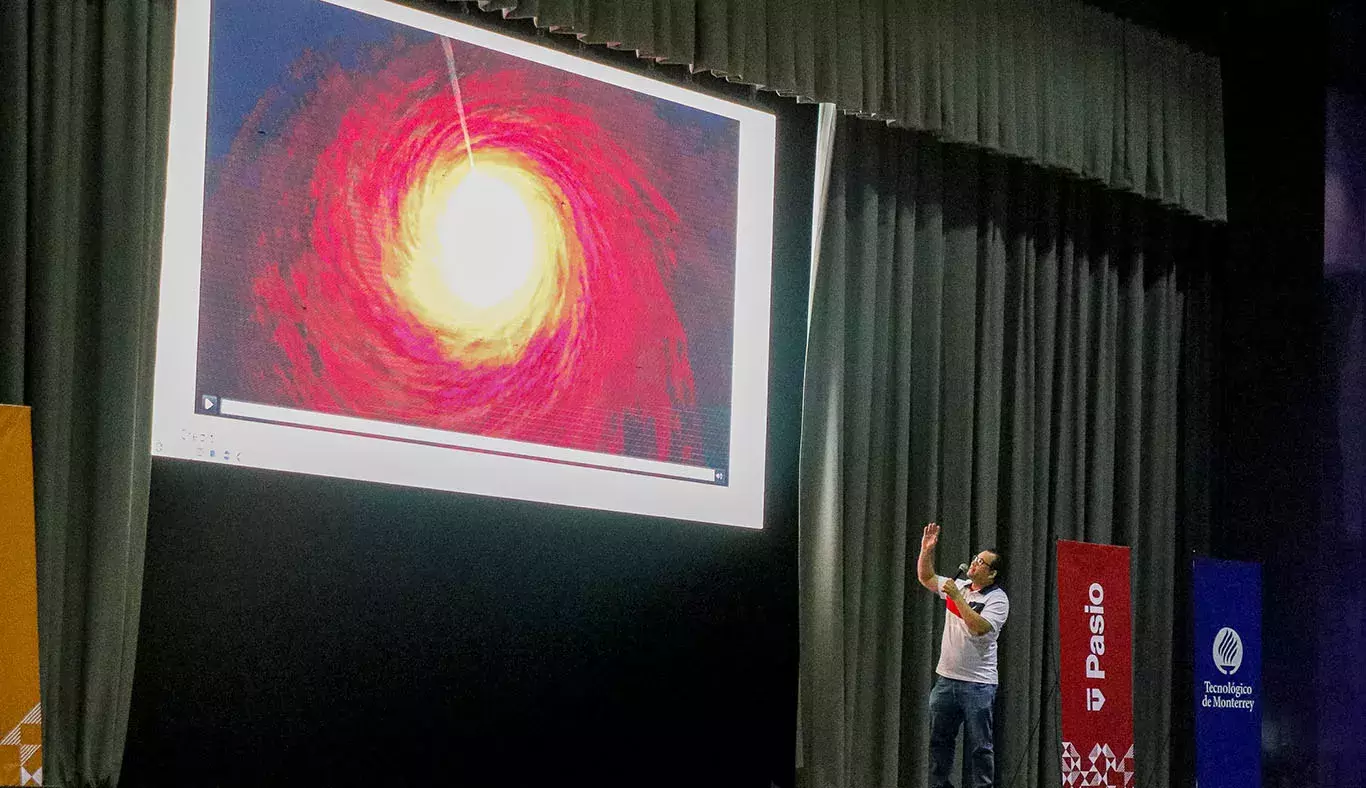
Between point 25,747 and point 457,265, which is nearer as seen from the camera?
point 25,747

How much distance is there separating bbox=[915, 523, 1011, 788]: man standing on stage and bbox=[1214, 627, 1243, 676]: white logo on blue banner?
0.76m

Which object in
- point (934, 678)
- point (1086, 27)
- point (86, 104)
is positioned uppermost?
point (1086, 27)

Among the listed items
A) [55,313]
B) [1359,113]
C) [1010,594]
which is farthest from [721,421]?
[1359,113]

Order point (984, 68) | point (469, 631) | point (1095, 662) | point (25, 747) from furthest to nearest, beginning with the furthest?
point (984, 68) < point (1095, 662) < point (469, 631) < point (25, 747)

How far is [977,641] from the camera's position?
520 cm

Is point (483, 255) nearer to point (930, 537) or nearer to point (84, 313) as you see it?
point (84, 313)

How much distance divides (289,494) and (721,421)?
4.90ft

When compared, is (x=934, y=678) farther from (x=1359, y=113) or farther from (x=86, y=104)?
(x=86, y=104)

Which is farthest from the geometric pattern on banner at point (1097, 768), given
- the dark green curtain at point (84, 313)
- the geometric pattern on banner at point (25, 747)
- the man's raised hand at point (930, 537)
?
the geometric pattern on banner at point (25, 747)

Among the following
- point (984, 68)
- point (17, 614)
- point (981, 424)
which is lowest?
point (17, 614)

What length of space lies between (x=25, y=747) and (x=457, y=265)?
2.00 meters

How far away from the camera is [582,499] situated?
187 inches

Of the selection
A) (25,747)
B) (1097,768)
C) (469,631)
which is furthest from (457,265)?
(1097,768)

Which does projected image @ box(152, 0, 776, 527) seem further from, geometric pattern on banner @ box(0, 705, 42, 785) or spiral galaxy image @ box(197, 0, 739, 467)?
geometric pattern on banner @ box(0, 705, 42, 785)
